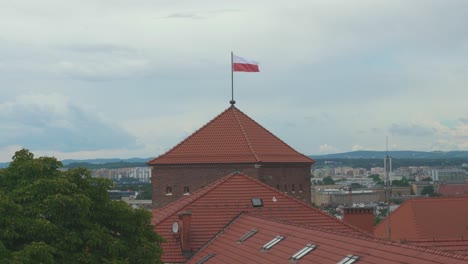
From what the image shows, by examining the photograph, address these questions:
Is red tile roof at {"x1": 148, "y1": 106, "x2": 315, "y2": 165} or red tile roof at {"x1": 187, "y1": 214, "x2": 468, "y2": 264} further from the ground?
red tile roof at {"x1": 148, "y1": 106, "x2": 315, "y2": 165}

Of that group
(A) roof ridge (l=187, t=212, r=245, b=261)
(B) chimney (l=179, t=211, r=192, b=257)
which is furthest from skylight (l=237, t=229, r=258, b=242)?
(B) chimney (l=179, t=211, r=192, b=257)

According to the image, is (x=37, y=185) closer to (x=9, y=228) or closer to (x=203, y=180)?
(x=9, y=228)

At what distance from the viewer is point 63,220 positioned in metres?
26.2

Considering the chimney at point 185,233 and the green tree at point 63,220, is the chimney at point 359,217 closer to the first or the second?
the chimney at point 185,233

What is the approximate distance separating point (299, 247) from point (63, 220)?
335 inches

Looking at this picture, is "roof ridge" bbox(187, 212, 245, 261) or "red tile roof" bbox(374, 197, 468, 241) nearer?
"roof ridge" bbox(187, 212, 245, 261)

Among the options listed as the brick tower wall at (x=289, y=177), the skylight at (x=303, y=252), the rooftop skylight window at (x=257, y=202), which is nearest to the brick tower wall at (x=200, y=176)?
the brick tower wall at (x=289, y=177)

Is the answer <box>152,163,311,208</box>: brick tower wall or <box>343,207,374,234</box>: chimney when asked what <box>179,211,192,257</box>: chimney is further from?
<box>343,207,374,234</box>: chimney

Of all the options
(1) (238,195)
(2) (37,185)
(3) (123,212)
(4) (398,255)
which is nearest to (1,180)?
(2) (37,185)

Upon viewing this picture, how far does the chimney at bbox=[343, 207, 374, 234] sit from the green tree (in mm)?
24347

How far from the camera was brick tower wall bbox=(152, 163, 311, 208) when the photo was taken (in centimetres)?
5016

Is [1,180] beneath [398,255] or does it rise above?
above

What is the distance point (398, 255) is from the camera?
23.4 metres

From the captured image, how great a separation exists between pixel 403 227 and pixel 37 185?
115 ft
